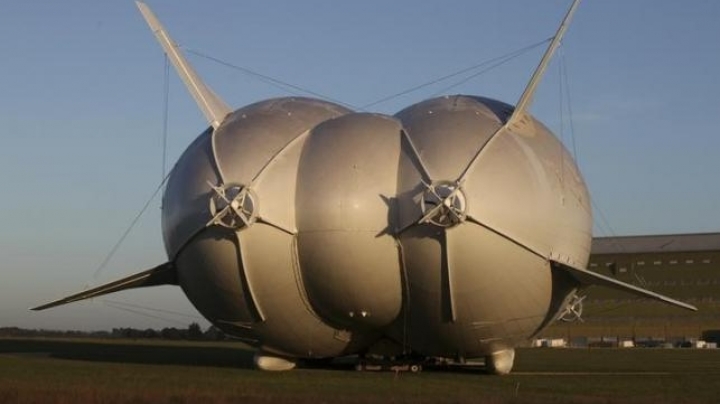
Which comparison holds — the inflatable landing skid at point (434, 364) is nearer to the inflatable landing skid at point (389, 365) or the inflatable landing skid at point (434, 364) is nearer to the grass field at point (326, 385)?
the inflatable landing skid at point (389, 365)

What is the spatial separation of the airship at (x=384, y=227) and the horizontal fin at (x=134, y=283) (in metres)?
1.78

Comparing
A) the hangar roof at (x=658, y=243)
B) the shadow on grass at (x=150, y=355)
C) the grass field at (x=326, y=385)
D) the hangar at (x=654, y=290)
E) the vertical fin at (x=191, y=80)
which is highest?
the hangar roof at (x=658, y=243)

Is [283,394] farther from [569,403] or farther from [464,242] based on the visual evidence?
[464,242]

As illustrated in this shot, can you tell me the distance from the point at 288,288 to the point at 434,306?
4563 millimetres

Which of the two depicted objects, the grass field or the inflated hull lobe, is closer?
the grass field

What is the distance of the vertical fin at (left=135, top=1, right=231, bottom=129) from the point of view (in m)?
35.0

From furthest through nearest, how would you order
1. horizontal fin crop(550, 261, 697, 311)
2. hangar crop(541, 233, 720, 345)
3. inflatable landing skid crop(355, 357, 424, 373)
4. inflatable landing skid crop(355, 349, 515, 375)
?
hangar crop(541, 233, 720, 345), inflatable landing skid crop(355, 357, 424, 373), inflatable landing skid crop(355, 349, 515, 375), horizontal fin crop(550, 261, 697, 311)

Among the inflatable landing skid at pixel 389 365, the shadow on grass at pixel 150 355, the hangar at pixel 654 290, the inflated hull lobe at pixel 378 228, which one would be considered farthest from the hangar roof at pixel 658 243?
the inflated hull lobe at pixel 378 228

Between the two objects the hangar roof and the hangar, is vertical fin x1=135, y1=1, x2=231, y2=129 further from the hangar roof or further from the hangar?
the hangar roof

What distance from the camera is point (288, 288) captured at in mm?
31594

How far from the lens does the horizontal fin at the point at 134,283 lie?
117 ft

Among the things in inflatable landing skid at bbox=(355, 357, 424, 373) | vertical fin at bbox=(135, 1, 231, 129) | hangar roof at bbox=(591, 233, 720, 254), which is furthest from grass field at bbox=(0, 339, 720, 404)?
hangar roof at bbox=(591, 233, 720, 254)

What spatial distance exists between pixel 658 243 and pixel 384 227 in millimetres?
85991

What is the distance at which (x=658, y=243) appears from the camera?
363 feet
